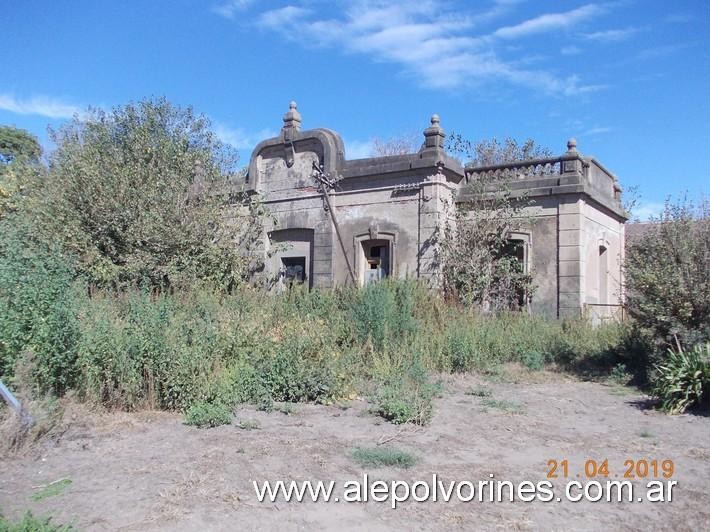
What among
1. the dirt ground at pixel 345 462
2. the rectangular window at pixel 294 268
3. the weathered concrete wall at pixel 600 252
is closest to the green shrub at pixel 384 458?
the dirt ground at pixel 345 462

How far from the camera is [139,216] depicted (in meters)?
13.6

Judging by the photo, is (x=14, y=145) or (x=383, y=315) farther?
(x=14, y=145)

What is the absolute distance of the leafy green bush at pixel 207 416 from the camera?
6.39 metres

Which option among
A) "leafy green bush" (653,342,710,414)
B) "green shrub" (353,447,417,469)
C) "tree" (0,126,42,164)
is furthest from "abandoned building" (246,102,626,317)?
"tree" (0,126,42,164)

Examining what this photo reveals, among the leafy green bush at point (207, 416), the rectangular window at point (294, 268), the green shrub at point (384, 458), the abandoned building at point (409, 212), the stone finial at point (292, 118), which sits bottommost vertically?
the green shrub at point (384, 458)

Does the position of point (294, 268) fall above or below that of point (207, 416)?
above

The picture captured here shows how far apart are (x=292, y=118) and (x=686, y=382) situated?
477 inches

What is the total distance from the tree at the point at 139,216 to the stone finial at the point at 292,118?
98.4 inches

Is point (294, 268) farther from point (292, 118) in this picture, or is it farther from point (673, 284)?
point (673, 284)

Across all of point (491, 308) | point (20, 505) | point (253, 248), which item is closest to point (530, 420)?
point (20, 505)

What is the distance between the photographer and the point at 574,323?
12.4 m

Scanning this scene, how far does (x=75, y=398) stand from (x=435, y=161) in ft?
31.0

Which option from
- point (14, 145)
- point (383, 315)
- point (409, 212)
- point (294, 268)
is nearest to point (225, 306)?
point (383, 315)

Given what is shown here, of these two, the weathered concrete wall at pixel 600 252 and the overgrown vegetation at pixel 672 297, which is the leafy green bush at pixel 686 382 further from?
the weathered concrete wall at pixel 600 252
